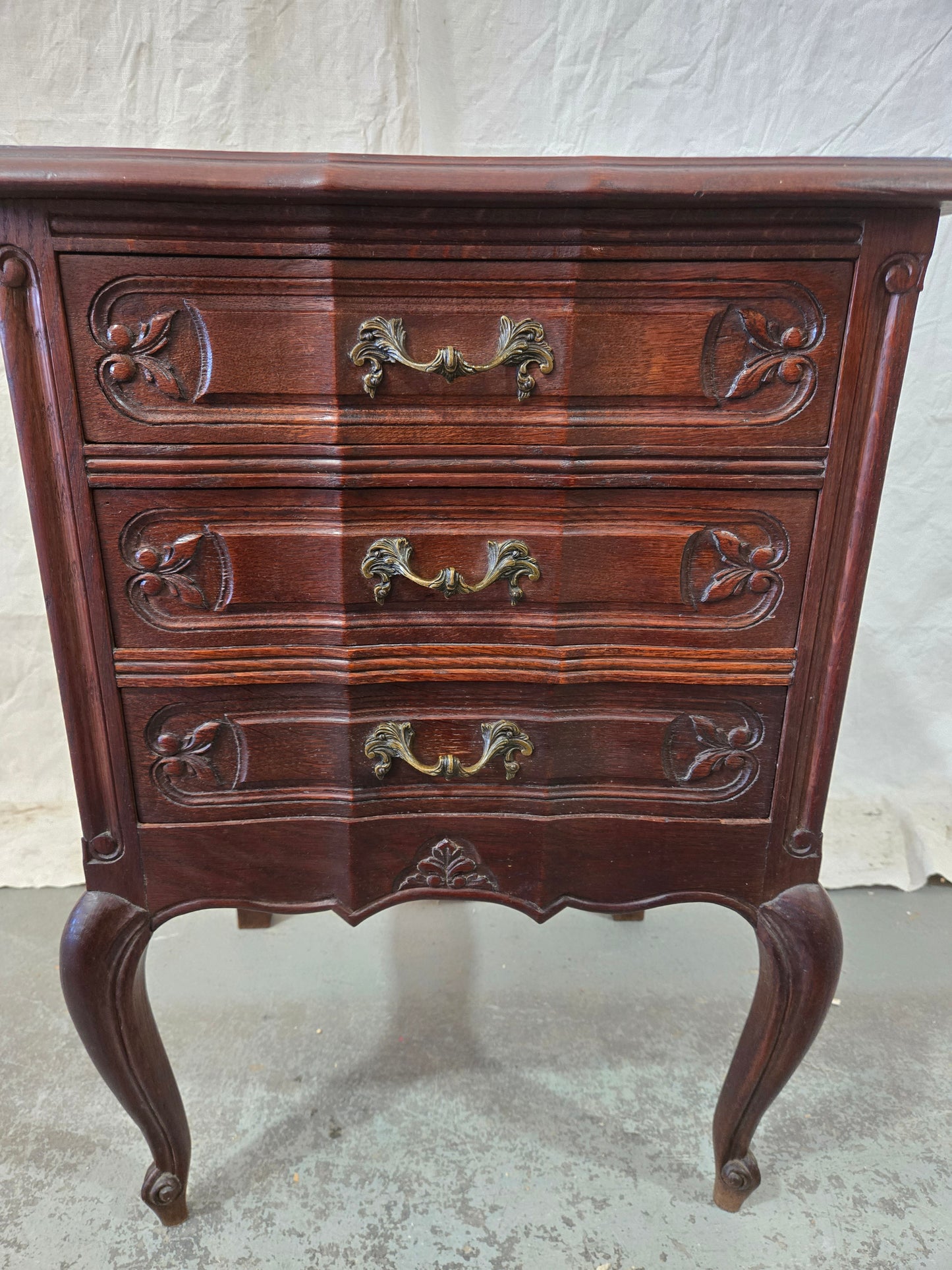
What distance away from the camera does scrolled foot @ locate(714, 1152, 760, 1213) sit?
1007 mm

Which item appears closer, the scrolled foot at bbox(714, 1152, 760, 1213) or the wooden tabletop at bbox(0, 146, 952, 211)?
the wooden tabletop at bbox(0, 146, 952, 211)

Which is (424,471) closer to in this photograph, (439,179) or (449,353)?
(449,353)

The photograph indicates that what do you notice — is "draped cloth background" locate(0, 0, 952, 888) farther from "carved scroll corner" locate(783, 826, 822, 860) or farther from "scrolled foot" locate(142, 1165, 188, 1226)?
"scrolled foot" locate(142, 1165, 188, 1226)

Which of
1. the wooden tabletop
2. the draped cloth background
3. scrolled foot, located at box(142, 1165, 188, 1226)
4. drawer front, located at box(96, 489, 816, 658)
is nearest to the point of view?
the wooden tabletop

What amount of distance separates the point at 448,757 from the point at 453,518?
0.79ft

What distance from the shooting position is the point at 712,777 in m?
0.85

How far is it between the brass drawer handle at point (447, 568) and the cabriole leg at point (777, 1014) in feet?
1.52

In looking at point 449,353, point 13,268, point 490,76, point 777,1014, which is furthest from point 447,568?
point 490,76

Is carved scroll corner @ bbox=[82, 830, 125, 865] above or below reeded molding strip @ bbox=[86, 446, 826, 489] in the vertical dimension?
below

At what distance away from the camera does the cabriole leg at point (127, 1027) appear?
847 millimetres

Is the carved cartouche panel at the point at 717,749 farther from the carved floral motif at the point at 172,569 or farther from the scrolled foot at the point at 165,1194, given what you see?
the scrolled foot at the point at 165,1194

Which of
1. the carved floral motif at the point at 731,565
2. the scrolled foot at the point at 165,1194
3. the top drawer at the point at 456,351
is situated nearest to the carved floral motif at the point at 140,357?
the top drawer at the point at 456,351

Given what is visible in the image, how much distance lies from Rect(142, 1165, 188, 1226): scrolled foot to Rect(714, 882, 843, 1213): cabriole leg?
2.19 ft

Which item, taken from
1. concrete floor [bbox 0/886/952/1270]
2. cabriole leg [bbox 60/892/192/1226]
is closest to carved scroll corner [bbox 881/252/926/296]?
cabriole leg [bbox 60/892/192/1226]
